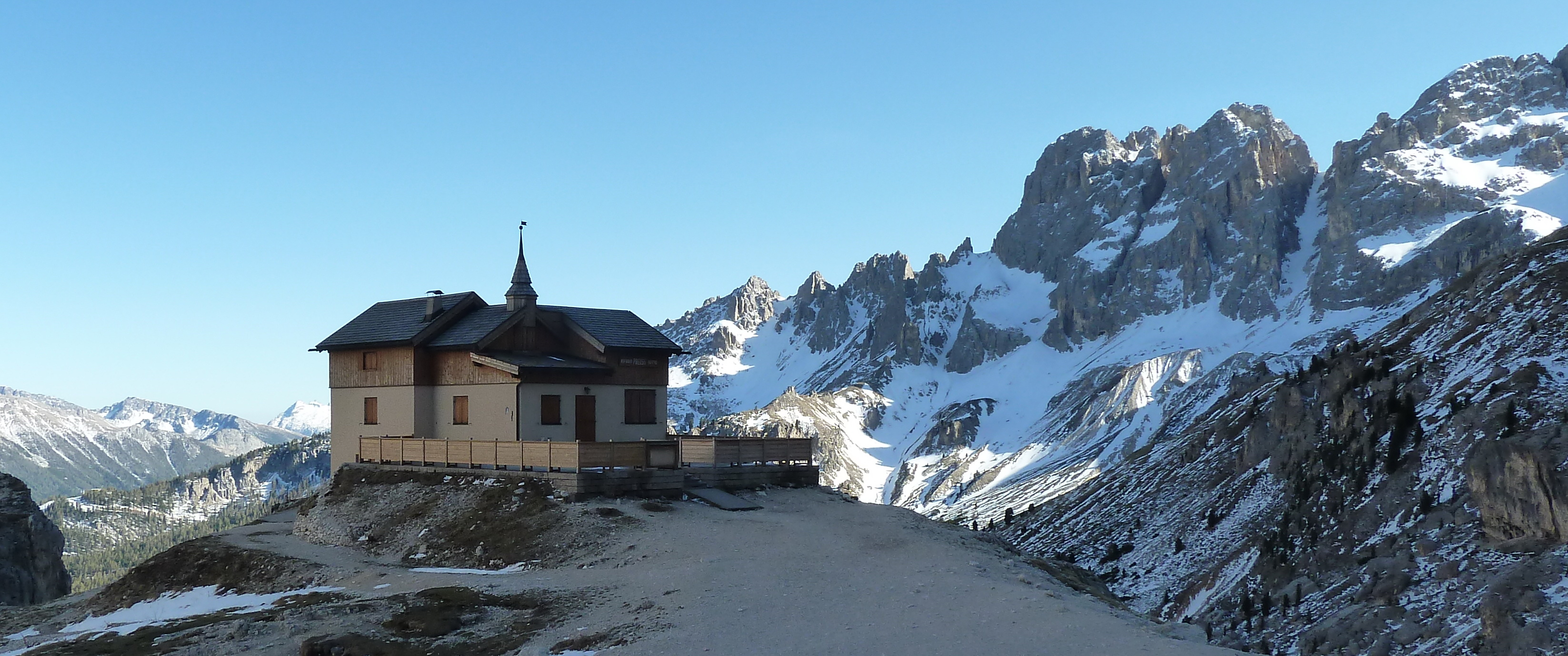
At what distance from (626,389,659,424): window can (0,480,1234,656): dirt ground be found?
1259 centimetres

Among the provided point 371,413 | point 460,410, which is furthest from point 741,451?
point 371,413

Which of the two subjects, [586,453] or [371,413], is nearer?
[586,453]

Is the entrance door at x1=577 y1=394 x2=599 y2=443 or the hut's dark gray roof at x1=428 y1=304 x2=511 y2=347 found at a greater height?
the hut's dark gray roof at x1=428 y1=304 x2=511 y2=347

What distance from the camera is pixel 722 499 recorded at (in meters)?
38.4

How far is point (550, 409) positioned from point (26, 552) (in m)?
38.2

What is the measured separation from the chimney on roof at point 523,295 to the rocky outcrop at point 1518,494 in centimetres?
3539

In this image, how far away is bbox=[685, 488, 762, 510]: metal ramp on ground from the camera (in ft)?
123

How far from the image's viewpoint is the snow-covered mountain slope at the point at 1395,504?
2786 centimetres

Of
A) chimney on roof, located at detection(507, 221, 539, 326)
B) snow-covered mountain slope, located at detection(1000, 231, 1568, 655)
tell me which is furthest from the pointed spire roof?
snow-covered mountain slope, located at detection(1000, 231, 1568, 655)

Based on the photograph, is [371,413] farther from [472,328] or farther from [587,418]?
[587,418]

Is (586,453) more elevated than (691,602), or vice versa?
(586,453)

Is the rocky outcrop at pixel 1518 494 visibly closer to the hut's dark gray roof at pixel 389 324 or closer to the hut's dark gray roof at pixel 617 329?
the hut's dark gray roof at pixel 617 329

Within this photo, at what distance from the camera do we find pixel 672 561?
29781 millimetres

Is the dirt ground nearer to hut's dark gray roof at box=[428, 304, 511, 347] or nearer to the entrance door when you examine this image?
the entrance door
